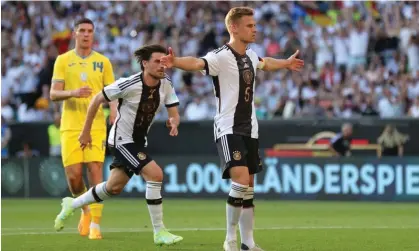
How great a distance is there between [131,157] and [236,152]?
1752mm

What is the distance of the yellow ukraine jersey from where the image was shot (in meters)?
13.5

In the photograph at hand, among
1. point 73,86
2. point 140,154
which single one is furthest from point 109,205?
point 140,154

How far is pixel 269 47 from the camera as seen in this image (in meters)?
26.1

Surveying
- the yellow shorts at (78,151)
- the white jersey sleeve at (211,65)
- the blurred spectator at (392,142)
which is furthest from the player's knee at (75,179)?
the blurred spectator at (392,142)

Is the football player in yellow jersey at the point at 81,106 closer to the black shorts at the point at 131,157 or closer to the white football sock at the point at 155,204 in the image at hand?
the black shorts at the point at 131,157

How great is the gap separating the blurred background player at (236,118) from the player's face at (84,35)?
117 inches

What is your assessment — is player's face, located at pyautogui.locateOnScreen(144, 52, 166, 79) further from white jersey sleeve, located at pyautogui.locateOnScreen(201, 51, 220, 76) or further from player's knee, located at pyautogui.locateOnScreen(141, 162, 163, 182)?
white jersey sleeve, located at pyautogui.locateOnScreen(201, 51, 220, 76)

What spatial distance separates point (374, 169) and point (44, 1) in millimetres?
12903

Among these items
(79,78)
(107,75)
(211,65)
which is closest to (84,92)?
(79,78)

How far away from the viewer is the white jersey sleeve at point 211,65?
419 inches

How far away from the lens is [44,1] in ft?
98.5

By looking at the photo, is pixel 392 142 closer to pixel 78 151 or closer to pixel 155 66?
pixel 78 151

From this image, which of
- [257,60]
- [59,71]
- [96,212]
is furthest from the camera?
[59,71]

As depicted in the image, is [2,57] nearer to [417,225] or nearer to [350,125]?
[350,125]
